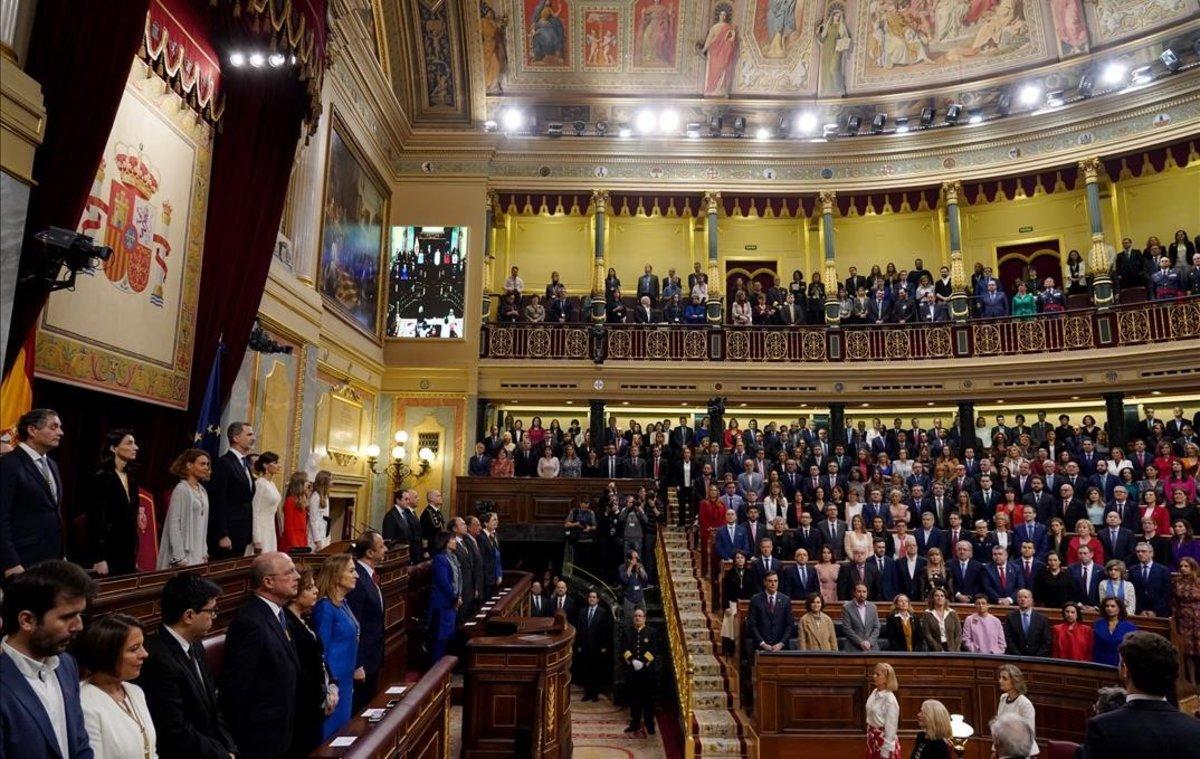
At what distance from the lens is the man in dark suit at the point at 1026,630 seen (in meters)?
7.45

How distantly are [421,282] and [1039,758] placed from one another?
11883 mm

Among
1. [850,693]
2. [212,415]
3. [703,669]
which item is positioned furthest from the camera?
[703,669]

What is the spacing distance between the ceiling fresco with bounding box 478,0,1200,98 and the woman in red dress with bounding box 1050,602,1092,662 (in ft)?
38.5

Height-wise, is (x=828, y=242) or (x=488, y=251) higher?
(x=828, y=242)

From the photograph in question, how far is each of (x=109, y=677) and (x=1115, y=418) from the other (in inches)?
596

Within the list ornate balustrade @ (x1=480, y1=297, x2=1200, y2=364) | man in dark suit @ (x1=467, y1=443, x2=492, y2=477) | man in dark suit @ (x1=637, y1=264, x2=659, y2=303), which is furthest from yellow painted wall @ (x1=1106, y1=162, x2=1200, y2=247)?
man in dark suit @ (x1=467, y1=443, x2=492, y2=477)

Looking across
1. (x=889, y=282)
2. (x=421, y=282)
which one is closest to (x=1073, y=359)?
(x=889, y=282)

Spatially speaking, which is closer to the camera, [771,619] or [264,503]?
A: [264,503]

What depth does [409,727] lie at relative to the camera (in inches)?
129

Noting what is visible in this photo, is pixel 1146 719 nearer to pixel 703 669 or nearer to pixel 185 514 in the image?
pixel 185 514

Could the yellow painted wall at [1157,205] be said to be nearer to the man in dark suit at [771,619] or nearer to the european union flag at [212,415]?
the man in dark suit at [771,619]

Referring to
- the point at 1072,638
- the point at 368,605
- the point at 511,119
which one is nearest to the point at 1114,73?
the point at 511,119

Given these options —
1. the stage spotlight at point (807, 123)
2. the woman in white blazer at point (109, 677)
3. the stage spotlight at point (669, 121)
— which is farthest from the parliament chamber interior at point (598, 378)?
the stage spotlight at point (669, 121)

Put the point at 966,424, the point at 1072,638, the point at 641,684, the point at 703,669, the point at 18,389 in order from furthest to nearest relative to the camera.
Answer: the point at 966,424, the point at 703,669, the point at 641,684, the point at 1072,638, the point at 18,389
